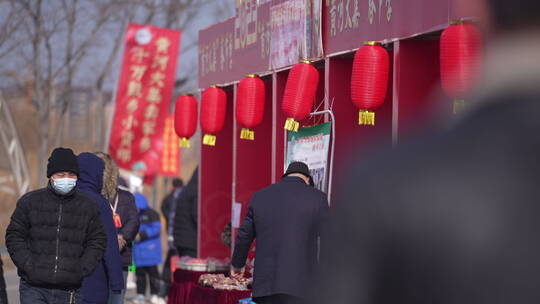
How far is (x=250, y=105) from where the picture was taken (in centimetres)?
970

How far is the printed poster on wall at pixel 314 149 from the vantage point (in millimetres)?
8008

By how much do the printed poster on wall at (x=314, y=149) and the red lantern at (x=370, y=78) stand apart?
28.1 inches

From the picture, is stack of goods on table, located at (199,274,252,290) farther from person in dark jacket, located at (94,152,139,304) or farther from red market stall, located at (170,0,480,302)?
red market stall, located at (170,0,480,302)

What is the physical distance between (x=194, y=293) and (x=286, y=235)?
2.39 meters

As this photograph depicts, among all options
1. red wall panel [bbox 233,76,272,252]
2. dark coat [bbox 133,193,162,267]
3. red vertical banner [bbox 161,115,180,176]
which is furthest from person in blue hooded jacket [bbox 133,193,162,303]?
red vertical banner [bbox 161,115,180,176]

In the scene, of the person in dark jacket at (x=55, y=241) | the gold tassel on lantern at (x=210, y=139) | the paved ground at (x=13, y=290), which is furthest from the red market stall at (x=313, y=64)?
the paved ground at (x=13, y=290)

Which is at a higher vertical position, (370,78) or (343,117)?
(370,78)

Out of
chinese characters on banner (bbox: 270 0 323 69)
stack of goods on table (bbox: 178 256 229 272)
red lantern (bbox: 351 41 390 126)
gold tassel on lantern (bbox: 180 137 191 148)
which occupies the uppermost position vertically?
chinese characters on banner (bbox: 270 0 323 69)

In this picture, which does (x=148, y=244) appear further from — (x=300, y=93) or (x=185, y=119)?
(x=300, y=93)

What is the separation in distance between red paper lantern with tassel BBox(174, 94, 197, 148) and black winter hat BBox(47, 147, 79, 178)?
4.69m

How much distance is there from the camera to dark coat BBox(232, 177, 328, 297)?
7094 mm

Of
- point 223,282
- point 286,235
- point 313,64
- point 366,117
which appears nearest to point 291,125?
point 313,64

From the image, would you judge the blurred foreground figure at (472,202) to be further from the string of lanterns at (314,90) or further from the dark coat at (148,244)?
the dark coat at (148,244)

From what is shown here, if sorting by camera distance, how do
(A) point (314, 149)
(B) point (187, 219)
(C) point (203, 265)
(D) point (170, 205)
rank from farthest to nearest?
(D) point (170, 205) < (B) point (187, 219) < (C) point (203, 265) < (A) point (314, 149)
